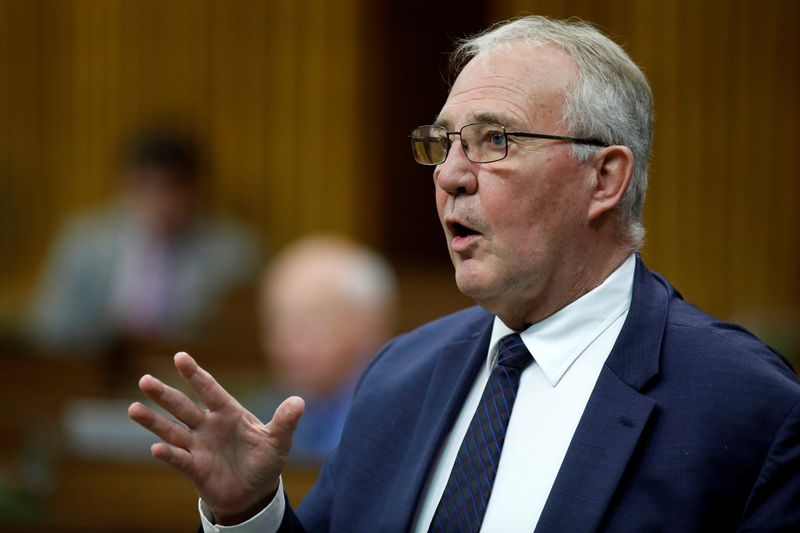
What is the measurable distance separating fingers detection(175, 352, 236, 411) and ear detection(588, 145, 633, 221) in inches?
33.4

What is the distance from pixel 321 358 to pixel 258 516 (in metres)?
2.42

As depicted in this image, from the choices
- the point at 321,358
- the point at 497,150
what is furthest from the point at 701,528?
the point at 321,358

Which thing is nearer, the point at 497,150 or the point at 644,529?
the point at 644,529

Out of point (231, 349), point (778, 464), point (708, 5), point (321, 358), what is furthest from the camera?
point (708, 5)

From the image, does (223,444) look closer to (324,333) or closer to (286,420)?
(286,420)

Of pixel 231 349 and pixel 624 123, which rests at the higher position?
pixel 624 123

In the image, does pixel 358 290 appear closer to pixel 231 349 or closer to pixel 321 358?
pixel 321 358

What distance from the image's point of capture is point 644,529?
7.47 ft

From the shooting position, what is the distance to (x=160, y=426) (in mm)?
2471

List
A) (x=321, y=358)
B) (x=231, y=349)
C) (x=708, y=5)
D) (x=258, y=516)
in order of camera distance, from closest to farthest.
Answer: (x=258, y=516), (x=321, y=358), (x=231, y=349), (x=708, y=5)

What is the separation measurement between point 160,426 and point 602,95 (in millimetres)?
1113

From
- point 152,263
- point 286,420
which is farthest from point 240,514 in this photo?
point 152,263

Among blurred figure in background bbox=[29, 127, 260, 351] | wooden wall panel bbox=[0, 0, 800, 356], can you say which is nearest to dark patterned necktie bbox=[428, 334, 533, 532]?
blurred figure in background bbox=[29, 127, 260, 351]

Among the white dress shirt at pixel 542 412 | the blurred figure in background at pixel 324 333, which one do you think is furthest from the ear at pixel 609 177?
the blurred figure in background at pixel 324 333
